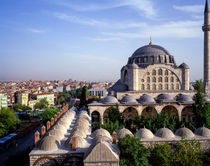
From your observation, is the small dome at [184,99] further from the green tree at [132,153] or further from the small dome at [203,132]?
the green tree at [132,153]

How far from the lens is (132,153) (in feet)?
29.7

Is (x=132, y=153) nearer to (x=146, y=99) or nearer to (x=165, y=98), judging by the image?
(x=146, y=99)

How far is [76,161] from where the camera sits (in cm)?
936

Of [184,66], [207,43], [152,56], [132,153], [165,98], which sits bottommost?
[132,153]

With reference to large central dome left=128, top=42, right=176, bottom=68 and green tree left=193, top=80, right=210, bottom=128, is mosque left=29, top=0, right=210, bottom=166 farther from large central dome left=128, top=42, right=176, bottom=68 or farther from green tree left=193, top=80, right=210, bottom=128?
green tree left=193, top=80, right=210, bottom=128

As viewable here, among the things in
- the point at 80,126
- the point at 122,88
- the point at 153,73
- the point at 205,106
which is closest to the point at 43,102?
the point at 122,88

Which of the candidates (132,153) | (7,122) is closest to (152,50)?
(132,153)

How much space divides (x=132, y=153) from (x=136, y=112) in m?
11.2

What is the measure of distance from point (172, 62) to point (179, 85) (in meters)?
3.37

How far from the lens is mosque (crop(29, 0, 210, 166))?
9.32 m

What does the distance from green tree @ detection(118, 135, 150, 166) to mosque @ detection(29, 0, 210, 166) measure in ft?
1.36

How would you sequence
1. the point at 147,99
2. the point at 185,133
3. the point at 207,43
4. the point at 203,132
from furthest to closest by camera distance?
1. the point at 207,43
2. the point at 147,99
3. the point at 203,132
4. the point at 185,133

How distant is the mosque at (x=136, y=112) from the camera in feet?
30.6

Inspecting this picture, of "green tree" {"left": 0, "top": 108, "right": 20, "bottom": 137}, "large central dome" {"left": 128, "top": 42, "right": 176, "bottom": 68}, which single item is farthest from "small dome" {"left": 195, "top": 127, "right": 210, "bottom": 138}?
"green tree" {"left": 0, "top": 108, "right": 20, "bottom": 137}
